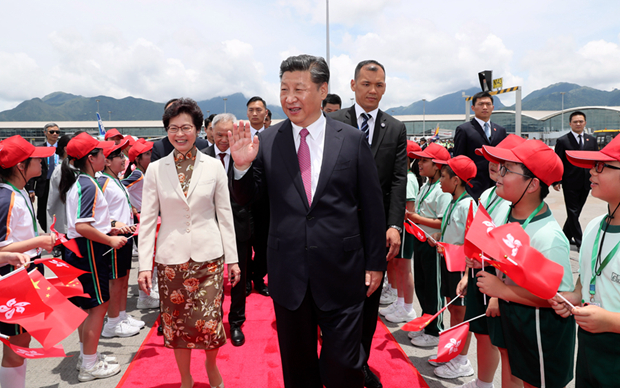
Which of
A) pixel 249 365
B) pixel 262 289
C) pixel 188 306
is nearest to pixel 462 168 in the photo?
pixel 188 306

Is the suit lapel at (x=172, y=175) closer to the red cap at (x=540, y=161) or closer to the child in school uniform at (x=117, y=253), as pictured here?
the child in school uniform at (x=117, y=253)

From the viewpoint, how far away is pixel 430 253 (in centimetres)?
358

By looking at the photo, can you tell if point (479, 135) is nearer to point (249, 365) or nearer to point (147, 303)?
point (249, 365)

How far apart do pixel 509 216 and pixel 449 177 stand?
107 centimetres

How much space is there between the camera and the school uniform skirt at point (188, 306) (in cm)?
259

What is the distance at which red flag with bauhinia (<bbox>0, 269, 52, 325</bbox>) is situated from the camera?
2096mm

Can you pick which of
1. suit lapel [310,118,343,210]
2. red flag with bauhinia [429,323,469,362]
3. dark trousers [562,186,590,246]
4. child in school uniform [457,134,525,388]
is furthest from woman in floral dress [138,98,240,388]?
dark trousers [562,186,590,246]

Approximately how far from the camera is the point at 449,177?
10.6 feet

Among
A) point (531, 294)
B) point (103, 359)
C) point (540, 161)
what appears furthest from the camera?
point (103, 359)

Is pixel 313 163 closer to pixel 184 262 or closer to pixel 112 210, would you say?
pixel 184 262

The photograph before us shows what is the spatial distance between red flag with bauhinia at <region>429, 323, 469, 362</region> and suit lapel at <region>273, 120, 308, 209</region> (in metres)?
1.21

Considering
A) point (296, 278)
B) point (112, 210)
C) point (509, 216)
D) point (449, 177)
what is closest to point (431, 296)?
point (449, 177)

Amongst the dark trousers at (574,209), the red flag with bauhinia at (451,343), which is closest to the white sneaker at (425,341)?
the red flag with bauhinia at (451,343)

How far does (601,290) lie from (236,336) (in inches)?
120
